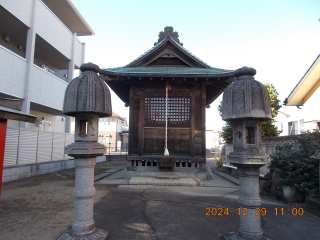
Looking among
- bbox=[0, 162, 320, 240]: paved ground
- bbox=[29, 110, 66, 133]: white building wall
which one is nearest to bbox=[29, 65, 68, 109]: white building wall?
bbox=[29, 110, 66, 133]: white building wall

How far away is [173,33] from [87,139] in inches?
373

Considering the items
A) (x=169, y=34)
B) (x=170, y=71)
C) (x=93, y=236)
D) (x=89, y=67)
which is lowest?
(x=93, y=236)

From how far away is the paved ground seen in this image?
3971 millimetres

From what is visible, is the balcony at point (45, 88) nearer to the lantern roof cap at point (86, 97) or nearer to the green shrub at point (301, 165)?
the lantern roof cap at point (86, 97)

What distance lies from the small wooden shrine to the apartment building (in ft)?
17.6

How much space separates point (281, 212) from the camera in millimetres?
5352

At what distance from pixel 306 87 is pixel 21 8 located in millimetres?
15246

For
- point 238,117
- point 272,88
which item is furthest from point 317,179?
point 272,88

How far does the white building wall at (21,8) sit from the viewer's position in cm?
1020

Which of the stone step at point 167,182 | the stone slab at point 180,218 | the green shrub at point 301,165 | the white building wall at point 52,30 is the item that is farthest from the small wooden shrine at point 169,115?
the white building wall at point 52,30

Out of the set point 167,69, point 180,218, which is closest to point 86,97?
point 180,218

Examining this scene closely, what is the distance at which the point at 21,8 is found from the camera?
11.0m

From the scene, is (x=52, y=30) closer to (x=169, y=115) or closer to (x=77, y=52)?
(x=77, y=52)

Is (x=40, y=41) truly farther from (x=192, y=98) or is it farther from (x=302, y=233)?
(x=302, y=233)
